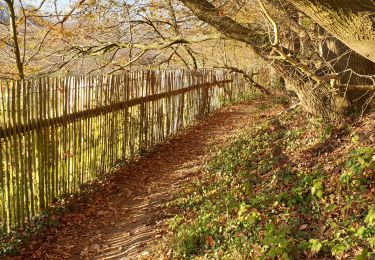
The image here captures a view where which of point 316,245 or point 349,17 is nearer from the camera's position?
point 349,17

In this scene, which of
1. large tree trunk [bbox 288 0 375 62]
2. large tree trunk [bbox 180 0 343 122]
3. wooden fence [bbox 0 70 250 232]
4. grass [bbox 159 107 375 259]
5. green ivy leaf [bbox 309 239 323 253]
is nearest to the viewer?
large tree trunk [bbox 288 0 375 62]

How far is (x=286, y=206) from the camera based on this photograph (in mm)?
4820

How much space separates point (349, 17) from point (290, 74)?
4.48 meters

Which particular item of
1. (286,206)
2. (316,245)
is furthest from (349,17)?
(286,206)

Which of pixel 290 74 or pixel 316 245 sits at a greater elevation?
pixel 290 74

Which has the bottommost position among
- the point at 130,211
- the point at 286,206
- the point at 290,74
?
the point at 130,211

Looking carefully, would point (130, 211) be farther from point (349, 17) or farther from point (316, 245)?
point (349, 17)

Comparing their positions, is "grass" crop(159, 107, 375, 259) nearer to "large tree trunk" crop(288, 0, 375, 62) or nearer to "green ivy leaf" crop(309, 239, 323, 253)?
"green ivy leaf" crop(309, 239, 323, 253)

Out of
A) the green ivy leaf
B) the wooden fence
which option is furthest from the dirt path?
the green ivy leaf

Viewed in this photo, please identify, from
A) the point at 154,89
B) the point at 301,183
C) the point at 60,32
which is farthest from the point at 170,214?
the point at 60,32

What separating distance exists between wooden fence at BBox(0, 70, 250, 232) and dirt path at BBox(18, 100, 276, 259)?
0.43 meters

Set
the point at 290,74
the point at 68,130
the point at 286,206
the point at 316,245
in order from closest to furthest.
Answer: the point at 316,245
the point at 286,206
the point at 68,130
the point at 290,74

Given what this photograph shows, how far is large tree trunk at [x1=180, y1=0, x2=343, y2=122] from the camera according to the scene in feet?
22.7

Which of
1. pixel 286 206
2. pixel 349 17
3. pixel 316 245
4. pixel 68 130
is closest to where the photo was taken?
pixel 349 17
